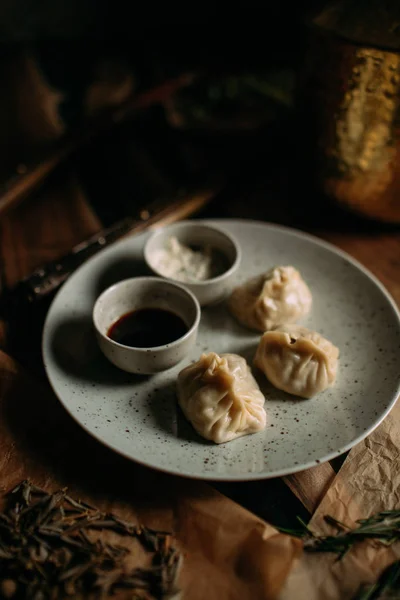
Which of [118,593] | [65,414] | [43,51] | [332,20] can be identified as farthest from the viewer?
[43,51]

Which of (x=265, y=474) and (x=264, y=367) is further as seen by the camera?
(x=264, y=367)

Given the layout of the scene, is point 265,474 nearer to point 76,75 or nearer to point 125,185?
point 125,185

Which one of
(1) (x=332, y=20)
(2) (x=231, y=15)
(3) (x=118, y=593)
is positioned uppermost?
(1) (x=332, y=20)

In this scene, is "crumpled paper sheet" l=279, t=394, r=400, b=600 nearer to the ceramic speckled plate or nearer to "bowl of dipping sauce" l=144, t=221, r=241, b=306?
the ceramic speckled plate

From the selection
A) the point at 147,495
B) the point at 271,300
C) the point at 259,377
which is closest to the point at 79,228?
the point at 271,300

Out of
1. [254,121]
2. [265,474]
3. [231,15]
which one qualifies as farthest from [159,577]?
[231,15]

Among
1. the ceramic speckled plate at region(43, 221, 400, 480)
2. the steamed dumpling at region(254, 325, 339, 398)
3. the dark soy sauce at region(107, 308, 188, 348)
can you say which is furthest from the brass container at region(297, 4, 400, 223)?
the dark soy sauce at region(107, 308, 188, 348)

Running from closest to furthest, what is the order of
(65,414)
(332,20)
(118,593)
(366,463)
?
(118,593) < (366,463) < (65,414) < (332,20)

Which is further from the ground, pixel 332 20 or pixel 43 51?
pixel 332 20
